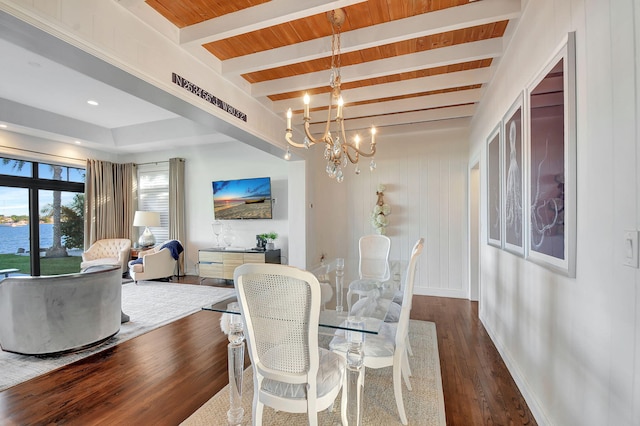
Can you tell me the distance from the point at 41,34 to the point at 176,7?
0.86 meters

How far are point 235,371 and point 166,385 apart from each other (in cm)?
88

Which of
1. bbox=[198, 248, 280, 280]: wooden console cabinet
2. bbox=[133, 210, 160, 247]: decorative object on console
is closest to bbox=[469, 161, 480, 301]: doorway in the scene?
bbox=[198, 248, 280, 280]: wooden console cabinet

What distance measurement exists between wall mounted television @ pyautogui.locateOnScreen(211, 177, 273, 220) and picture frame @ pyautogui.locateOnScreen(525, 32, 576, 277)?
4437 millimetres

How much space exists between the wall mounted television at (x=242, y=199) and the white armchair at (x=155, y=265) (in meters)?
1.17

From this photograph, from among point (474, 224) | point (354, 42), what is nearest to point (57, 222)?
point (354, 42)

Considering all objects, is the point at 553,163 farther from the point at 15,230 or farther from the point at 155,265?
the point at 15,230

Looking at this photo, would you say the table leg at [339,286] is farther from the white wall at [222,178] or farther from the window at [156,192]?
the window at [156,192]

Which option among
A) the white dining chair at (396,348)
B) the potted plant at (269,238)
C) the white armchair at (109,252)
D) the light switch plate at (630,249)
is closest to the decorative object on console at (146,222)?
the white armchair at (109,252)

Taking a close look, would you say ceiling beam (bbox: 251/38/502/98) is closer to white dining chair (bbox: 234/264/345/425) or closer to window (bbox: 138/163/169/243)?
white dining chair (bbox: 234/264/345/425)

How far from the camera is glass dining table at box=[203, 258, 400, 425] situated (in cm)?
148

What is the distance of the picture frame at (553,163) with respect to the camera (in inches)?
53.4

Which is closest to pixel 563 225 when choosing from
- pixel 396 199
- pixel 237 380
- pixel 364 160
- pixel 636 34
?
pixel 636 34

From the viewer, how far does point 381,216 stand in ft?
15.2

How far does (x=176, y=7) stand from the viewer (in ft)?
6.66
